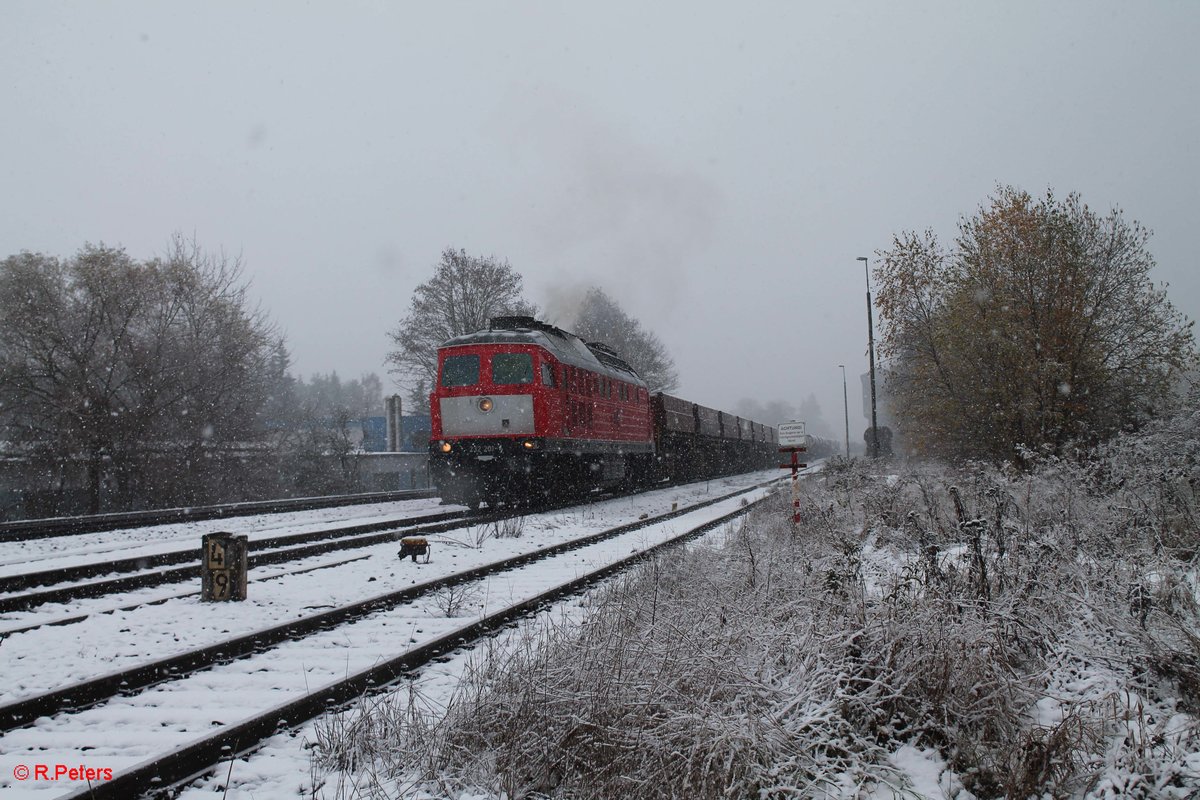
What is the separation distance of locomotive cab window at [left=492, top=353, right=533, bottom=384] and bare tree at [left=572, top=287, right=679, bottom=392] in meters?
41.9

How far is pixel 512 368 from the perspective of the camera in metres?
14.7

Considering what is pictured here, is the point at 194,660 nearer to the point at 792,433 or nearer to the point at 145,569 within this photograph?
the point at 145,569

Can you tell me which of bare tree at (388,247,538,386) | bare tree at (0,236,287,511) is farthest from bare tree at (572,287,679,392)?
bare tree at (0,236,287,511)

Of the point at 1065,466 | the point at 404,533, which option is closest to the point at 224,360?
the point at 404,533

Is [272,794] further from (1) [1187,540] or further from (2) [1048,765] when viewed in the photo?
(1) [1187,540]

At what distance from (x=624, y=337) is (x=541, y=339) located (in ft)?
144

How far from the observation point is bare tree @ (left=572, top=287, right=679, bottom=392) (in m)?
58.3

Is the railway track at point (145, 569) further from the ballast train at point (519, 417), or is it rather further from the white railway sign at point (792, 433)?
the white railway sign at point (792, 433)

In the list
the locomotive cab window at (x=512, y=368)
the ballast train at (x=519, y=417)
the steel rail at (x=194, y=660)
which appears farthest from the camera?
the locomotive cab window at (x=512, y=368)

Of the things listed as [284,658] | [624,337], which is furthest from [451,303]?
[284,658]

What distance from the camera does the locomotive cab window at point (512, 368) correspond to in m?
14.7

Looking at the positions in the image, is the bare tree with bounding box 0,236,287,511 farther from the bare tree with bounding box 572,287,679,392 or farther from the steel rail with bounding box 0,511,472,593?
the bare tree with bounding box 572,287,679,392

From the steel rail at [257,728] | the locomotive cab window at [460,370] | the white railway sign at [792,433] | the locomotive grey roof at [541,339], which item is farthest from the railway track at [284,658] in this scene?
the locomotive grey roof at [541,339]

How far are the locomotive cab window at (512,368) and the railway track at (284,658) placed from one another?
6.67 m
